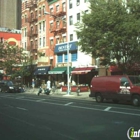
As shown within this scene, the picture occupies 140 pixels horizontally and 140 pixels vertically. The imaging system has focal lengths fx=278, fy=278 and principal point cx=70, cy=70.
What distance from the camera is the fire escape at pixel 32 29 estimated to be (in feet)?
176

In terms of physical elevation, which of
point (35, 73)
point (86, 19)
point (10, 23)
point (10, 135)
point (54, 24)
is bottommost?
point (10, 135)

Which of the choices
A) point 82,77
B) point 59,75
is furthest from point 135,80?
point 59,75

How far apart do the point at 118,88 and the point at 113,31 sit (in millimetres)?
4842

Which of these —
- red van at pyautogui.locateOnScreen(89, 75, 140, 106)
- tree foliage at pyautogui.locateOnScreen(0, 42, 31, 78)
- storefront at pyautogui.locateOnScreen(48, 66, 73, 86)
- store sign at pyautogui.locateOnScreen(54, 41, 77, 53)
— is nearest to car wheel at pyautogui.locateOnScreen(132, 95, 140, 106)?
red van at pyautogui.locateOnScreen(89, 75, 140, 106)

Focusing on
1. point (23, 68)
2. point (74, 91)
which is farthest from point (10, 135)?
point (23, 68)

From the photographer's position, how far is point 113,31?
21.7 meters

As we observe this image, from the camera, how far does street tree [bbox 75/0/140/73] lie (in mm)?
21234

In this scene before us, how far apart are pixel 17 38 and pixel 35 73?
3432 centimetres

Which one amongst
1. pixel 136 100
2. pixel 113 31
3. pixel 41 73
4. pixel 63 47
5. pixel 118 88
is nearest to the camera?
pixel 136 100

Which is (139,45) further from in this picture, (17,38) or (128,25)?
(17,38)

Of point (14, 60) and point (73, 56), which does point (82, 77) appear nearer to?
point (73, 56)

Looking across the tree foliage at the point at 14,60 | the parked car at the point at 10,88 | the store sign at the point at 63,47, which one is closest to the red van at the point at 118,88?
the parked car at the point at 10,88

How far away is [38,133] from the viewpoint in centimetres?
899

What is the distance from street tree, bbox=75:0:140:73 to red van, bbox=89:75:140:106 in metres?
2.98
